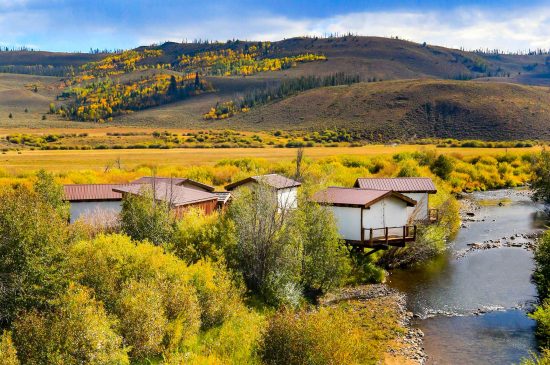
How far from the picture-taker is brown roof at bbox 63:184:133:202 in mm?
32656

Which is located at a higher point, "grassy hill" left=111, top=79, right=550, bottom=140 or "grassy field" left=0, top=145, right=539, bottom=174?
"grassy hill" left=111, top=79, right=550, bottom=140

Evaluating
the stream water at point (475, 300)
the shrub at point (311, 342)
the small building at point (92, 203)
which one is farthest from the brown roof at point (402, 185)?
the shrub at point (311, 342)

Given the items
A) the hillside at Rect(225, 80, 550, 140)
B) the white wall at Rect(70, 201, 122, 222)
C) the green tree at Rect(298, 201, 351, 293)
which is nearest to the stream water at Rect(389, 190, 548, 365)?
the green tree at Rect(298, 201, 351, 293)

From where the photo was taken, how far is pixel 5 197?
776 inches

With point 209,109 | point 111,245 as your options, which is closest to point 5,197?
point 111,245

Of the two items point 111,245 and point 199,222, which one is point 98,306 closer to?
point 111,245

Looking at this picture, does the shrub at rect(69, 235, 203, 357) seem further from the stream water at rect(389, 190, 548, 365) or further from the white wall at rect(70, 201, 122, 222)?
the white wall at rect(70, 201, 122, 222)

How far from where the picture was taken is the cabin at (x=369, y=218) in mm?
31359

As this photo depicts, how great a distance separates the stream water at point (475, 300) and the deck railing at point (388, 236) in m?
2.37

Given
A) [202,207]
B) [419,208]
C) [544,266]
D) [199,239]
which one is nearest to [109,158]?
[202,207]

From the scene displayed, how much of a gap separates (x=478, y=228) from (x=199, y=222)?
2777cm

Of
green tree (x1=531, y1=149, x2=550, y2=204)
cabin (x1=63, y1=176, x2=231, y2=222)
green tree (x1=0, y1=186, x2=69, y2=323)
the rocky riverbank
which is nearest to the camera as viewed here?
green tree (x1=0, y1=186, x2=69, y2=323)

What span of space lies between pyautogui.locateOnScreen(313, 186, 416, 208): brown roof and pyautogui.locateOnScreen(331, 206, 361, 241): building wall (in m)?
0.41

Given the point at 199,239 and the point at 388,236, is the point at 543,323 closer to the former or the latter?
the point at 388,236
